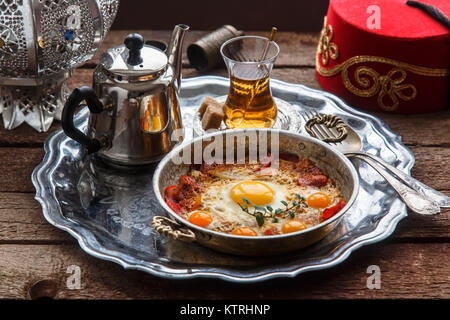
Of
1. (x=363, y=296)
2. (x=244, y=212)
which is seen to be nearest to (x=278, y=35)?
(x=244, y=212)

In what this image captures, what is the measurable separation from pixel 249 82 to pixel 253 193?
346mm

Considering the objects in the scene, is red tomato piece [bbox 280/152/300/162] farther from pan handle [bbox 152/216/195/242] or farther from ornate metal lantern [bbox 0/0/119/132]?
ornate metal lantern [bbox 0/0/119/132]

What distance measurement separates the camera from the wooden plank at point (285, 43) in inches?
87.0

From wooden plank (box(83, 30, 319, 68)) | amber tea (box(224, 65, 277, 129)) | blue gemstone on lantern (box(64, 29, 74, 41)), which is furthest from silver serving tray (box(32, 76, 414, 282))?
wooden plank (box(83, 30, 319, 68))

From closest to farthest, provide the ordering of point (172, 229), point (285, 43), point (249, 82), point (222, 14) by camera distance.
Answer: point (172, 229), point (249, 82), point (285, 43), point (222, 14)

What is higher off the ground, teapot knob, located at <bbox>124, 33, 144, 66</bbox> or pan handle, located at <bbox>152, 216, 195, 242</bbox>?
teapot knob, located at <bbox>124, 33, 144, 66</bbox>

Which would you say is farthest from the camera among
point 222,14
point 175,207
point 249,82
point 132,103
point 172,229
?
point 222,14

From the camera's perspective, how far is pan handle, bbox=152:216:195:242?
1.28 metres

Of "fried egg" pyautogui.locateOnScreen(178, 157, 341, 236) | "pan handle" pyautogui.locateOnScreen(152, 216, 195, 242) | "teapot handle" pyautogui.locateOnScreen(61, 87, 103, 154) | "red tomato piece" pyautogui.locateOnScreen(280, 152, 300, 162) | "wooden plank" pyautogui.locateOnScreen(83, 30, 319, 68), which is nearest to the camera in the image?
"pan handle" pyautogui.locateOnScreen(152, 216, 195, 242)

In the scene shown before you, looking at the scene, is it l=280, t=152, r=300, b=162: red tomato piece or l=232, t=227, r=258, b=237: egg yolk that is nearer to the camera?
l=232, t=227, r=258, b=237: egg yolk

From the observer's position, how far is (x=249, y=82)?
167 cm

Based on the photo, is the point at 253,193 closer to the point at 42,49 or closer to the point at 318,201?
the point at 318,201

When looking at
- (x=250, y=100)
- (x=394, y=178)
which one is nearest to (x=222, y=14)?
(x=250, y=100)

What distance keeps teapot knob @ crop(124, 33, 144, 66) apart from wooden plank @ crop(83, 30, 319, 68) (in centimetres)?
65
